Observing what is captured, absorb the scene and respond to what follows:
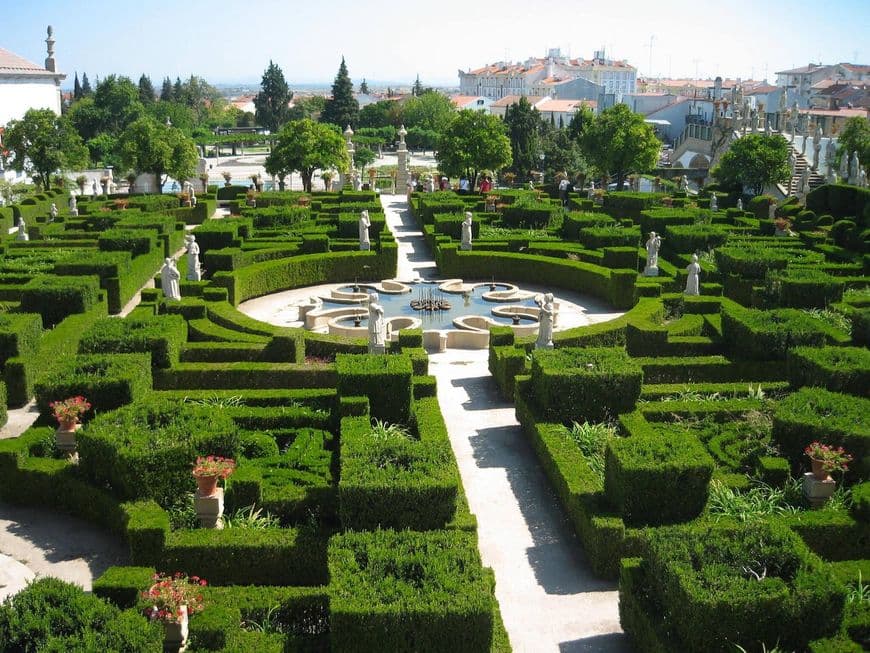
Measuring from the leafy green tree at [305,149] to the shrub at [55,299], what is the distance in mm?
28374

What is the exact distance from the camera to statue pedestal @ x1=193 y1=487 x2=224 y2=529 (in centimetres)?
1520

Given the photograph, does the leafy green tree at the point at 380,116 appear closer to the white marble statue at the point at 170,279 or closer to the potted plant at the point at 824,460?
the white marble statue at the point at 170,279

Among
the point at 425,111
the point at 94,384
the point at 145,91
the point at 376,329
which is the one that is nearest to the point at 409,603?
the point at 94,384

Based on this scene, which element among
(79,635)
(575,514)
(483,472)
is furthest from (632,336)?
(79,635)

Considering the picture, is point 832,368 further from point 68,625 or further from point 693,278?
point 68,625

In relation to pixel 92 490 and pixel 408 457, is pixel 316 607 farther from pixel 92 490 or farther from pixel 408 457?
pixel 92 490

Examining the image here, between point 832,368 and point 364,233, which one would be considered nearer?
point 832,368

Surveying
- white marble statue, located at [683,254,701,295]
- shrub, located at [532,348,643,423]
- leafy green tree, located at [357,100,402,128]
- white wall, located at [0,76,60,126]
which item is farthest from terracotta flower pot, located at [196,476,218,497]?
leafy green tree, located at [357,100,402,128]

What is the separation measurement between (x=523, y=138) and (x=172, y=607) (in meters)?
68.9

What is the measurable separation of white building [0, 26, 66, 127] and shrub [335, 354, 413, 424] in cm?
6650

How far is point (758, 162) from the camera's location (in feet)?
162

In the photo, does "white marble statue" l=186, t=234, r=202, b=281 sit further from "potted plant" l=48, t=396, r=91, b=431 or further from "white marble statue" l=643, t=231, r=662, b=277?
"white marble statue" l=643, t=231, r=662, b=277

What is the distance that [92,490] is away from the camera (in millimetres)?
16453

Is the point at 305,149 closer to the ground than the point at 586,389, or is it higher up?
higher up
